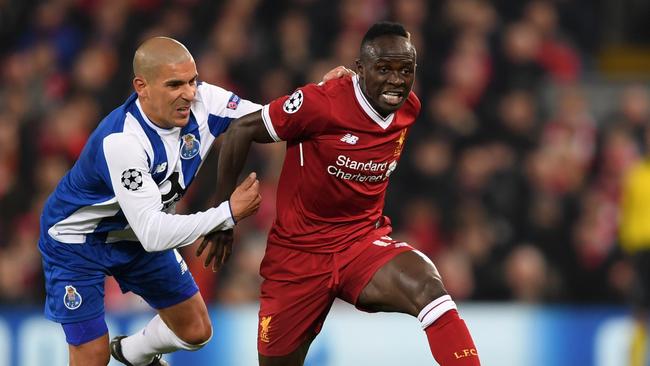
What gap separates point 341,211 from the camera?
20.9 ft

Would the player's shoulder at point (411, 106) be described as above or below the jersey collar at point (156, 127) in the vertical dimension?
above

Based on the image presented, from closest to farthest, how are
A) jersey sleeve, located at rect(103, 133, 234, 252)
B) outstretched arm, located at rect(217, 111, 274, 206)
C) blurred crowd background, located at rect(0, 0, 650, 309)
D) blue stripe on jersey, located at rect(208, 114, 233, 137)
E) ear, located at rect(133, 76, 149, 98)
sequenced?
jersey sleeve, located at rect(103, 133, 234, 252) → ear, located at rect(133, 76, 149, 98) → outstretched arm, located at rect(217, 111, 274, 206) → blue stripe on jersey, located at rect(208, 114, 233, 137) → blurred crowd background, located at rect(0, 0, 650, 309)

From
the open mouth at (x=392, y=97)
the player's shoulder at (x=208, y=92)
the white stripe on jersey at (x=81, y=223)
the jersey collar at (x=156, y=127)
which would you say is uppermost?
the open mouth at (x=392, y=97)

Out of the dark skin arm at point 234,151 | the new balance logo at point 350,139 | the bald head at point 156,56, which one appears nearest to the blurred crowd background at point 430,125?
the dark skin arm at point 234,151

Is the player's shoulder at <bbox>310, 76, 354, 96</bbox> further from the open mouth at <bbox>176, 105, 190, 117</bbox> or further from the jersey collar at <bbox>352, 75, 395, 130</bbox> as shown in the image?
the open mouth at <bbox>176, 105, 190, 117</bbox>

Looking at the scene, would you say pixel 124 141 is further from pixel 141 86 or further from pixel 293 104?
pixel 293 104

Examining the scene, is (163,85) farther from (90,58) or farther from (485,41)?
(485,41)

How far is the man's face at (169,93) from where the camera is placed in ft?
19.6

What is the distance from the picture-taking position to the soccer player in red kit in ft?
19.7

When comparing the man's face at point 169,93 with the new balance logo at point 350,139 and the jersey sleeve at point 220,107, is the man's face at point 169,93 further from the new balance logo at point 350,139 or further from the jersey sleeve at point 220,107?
the new balance logo at point 350,139

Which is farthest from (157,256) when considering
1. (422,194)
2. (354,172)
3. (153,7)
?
(153,7)

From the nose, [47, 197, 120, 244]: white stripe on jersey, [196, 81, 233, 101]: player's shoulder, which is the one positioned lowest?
[47, 197, 120, 244]: white stripe on jersey

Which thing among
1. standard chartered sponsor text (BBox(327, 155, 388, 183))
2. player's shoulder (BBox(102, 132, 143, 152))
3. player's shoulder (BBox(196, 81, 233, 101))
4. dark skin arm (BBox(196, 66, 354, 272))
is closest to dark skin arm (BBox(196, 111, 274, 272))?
dark skin arm (BBox(196, 66, 354, 272))

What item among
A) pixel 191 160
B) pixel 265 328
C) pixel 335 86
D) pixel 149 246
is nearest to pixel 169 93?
pixel 191 160
